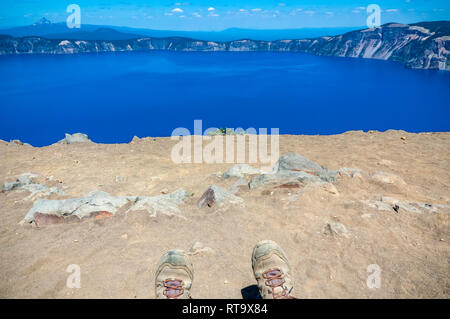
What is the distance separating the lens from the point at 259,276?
4.49 metres

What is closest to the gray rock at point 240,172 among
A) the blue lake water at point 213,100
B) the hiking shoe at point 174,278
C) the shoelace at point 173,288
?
the hiking shoe at point 174,278

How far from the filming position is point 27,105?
159 ft

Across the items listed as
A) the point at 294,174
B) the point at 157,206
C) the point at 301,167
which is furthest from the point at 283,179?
the point at 157,206

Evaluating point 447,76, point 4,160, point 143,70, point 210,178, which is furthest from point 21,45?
point 447,76

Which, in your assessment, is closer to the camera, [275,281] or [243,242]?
[275,281]

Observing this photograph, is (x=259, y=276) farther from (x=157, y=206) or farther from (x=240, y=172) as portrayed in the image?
(x=240, y=172)

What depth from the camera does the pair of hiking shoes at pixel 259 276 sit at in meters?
4.21

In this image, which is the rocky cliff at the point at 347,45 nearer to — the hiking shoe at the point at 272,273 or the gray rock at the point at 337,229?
the gray rock at the point at 337,229

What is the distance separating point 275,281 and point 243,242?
2.27 metres

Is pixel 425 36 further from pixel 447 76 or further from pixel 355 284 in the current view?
pixel 355 284

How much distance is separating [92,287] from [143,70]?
90.9 metres

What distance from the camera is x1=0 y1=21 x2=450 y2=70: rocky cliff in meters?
82.8

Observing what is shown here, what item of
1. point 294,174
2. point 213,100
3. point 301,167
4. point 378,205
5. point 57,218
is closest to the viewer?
point 57,218

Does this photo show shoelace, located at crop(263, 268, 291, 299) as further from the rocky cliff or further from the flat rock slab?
the rocky cliff
